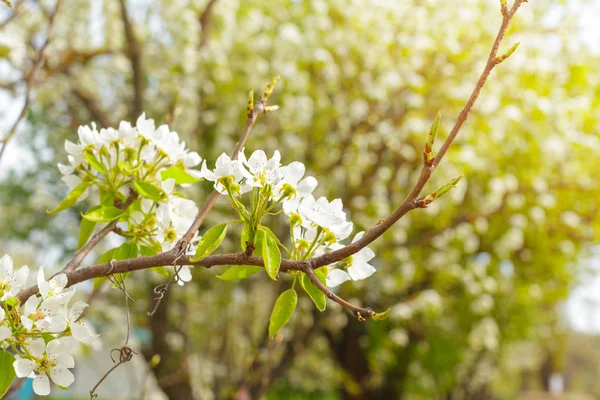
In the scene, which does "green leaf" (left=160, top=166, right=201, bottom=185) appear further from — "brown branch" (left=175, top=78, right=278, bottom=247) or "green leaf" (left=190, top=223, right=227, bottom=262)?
"green leaf" (left=190, top=223, right=227, bottom=262)

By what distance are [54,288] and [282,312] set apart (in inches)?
12.6

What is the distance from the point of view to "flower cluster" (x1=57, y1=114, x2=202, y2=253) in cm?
110

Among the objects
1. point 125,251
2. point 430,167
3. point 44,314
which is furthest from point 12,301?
point 430,167

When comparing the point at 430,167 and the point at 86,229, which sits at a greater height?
the point at 430,167

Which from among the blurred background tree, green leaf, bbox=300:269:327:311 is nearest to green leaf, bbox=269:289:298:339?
green leaf, bbox=300:269:327:311

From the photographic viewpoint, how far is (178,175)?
44.2 inches

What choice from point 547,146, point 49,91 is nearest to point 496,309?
point 547,146

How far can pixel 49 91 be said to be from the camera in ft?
19.8

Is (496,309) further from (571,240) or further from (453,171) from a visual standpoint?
(453,171)

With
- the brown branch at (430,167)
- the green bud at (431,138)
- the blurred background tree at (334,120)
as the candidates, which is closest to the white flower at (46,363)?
the brown branch at (430,167)

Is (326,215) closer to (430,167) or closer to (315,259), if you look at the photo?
(315,259)

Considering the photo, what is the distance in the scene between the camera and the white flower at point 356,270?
939mm

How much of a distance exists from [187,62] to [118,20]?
60.8 inches

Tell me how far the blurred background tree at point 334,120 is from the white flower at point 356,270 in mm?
4252
